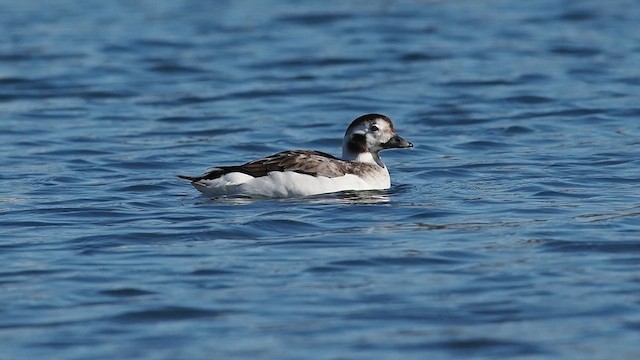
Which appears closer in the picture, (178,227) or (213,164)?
(178,227)

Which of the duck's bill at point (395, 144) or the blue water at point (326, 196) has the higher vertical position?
the duck's bill at point (395, 144)

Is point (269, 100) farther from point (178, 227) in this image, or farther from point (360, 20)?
point (178, 227)

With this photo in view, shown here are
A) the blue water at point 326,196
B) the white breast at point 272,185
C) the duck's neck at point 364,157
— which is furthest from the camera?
the duck's neck at point 364,157

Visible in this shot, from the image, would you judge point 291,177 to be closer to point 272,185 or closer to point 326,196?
point 272,185

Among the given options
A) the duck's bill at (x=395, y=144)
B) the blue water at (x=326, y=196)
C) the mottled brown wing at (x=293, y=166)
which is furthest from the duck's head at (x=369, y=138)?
the mottled brown wing at (x=293, y=166)

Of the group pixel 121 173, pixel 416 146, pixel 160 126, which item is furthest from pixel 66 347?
pixel 160 126

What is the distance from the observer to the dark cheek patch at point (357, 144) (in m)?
15.9

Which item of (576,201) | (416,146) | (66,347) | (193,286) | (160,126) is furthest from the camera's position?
(160,126)

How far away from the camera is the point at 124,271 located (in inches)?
463

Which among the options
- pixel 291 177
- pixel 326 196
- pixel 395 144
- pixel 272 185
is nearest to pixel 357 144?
pixel 395 144

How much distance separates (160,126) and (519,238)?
8893 millimetres

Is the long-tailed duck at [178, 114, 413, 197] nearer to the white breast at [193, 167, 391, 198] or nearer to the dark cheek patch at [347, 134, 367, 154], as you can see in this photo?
the white breast at [193, 167, 391, 198]

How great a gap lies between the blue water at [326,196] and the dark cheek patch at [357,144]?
2.20ft

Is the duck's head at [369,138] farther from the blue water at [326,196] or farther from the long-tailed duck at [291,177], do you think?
the blue water at [326,196]
